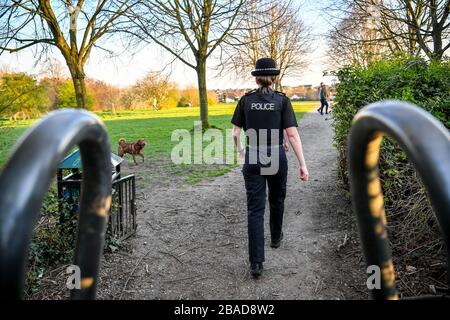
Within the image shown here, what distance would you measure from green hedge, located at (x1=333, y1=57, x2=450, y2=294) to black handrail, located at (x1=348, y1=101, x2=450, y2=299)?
104 inches

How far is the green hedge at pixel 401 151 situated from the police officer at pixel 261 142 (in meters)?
1.16

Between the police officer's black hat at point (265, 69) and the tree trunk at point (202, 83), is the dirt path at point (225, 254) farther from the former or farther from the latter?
the tree trunk at point (202, 83)

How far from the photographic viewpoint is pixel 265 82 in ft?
13.6

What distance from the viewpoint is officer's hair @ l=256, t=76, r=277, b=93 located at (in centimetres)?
413

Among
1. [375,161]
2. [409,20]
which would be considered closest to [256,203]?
[375,161]

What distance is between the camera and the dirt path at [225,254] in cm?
388

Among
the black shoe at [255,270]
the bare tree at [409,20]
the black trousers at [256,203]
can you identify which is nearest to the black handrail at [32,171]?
the black trousers at [256,203]

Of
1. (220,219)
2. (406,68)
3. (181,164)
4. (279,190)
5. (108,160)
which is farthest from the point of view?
(181,164)

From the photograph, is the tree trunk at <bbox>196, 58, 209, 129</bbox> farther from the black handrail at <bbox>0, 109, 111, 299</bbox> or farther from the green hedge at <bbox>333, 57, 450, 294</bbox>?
the black handrail at <bbox>0, 109, 111, 299</bbox>

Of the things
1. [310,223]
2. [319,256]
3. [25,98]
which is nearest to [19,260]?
[319,256]

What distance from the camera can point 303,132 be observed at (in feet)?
62.6

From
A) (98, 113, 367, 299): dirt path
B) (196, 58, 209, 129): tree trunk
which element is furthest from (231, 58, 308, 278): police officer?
(196, 58, 209, 129): tree trunk
